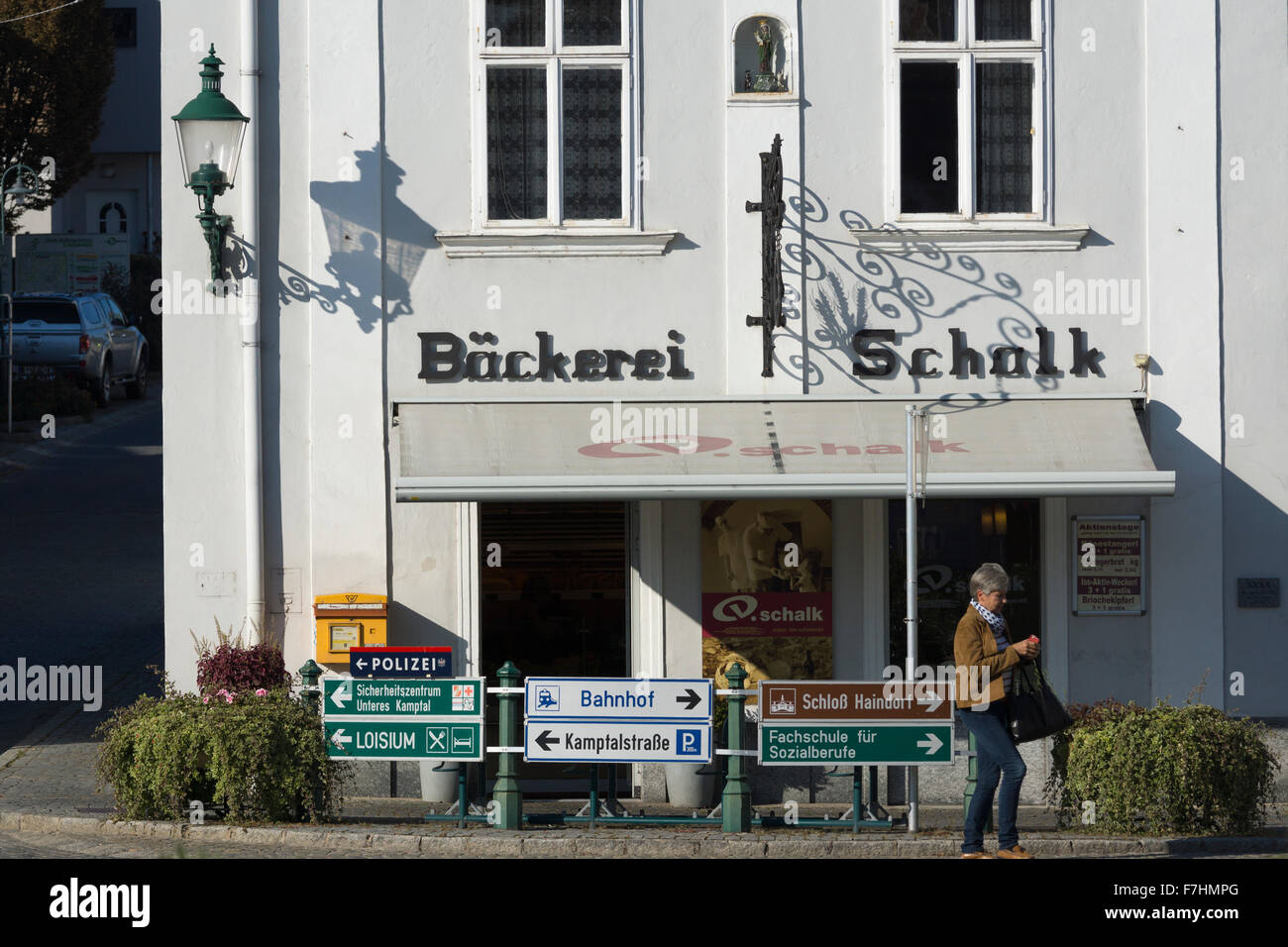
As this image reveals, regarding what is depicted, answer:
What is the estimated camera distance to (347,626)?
12289mm

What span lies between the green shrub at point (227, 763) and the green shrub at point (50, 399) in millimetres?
21820

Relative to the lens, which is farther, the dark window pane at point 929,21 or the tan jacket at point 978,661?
the dark window pane at point 929,21

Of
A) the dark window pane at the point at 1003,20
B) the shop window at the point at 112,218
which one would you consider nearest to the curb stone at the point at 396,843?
the dark window pane at the point at 1003,20

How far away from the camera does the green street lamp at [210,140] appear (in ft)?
39.2

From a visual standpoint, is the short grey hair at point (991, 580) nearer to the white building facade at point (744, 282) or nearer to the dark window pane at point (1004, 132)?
the white building facade at point (744, 282)

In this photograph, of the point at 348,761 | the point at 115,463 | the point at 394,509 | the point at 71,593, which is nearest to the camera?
the point at 348,761

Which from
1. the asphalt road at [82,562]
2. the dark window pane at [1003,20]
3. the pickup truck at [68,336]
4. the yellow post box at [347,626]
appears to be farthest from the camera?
the pickup truck at [68,336]

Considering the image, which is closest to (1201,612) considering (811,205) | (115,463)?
(811,205)

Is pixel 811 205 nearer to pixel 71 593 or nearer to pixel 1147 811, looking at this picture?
pixel 1147 811

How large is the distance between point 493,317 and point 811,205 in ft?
8.30

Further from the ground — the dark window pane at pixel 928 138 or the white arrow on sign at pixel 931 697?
the dark window pane at pixel 928 138

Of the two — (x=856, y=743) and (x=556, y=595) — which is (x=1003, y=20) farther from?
(x=856, y=743)

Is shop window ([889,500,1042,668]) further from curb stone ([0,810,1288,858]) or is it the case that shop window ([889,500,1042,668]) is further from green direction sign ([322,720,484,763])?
green direction sign ([322,720,484,763])

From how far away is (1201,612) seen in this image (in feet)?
41.7
